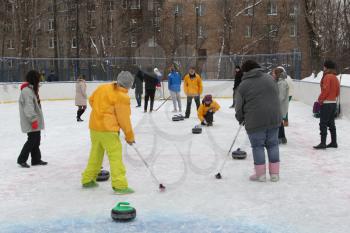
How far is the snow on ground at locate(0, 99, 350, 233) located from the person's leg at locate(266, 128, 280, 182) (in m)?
0.14

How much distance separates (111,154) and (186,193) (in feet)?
3.19

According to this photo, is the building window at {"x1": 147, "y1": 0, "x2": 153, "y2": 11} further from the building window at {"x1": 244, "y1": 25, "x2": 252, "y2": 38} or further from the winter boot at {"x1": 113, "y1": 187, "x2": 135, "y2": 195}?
the winter boot at {"x1": 113, "y1": 187, "x2": 135, "y2": 195}

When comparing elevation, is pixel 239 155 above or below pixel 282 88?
below

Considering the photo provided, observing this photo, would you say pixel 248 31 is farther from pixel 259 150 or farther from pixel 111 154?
pixel 111 154

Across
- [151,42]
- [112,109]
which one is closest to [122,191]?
[112,109]

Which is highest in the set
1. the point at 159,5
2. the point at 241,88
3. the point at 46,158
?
the point at 159,5

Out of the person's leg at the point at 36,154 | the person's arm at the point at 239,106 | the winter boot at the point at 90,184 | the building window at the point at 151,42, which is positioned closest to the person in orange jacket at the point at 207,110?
the person's leg at the point at 36,154

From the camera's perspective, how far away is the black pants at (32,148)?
7.13 metres

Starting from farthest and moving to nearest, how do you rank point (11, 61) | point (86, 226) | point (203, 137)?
point (11, 61) < point (203, 137) < point (86, 226)

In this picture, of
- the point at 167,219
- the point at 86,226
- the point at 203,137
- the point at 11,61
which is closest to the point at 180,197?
the point at 167,219

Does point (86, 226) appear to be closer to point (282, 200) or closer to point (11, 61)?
point (282, 200)

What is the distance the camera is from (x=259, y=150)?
6004 millimetres

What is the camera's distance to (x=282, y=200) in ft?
17.4

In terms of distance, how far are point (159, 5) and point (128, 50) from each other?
5.27 m
